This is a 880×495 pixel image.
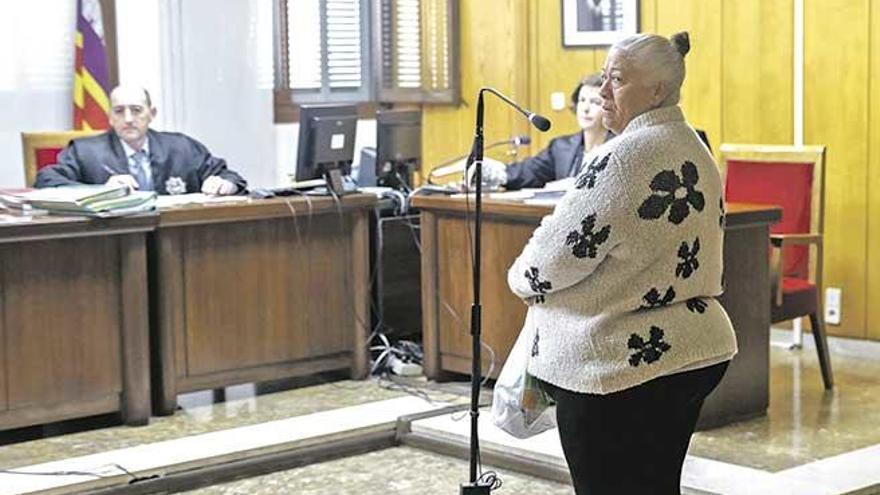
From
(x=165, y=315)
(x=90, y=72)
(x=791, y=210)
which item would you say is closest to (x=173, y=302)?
(x=165, y=315)

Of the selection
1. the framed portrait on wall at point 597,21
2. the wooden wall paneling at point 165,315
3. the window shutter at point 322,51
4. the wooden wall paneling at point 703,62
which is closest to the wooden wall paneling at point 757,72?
the wooden wall paneling at point 703,62

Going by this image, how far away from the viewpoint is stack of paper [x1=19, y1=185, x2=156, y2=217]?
16.8 feet

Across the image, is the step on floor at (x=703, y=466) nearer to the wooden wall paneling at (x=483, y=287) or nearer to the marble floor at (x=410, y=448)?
the marble floor at (x=410, y=448)

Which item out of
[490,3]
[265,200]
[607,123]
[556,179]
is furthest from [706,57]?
[607,123]

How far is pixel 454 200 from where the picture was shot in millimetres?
5863

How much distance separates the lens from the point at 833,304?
6582 mm

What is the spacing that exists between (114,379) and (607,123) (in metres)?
2.76

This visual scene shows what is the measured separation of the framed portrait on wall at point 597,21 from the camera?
7375 millimetres

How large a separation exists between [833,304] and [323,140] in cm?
234

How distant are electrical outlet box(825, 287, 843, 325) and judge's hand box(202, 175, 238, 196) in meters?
2.63

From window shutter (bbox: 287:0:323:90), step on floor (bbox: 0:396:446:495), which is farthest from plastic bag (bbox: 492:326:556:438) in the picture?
Result: window shutter (bbox: 287:0:323:90)

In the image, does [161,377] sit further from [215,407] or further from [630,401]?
[630,401]

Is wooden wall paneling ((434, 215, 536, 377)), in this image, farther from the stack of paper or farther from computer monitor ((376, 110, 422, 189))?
the stack of paper

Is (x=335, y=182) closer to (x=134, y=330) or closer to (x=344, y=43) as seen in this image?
(x=134, y=330)
